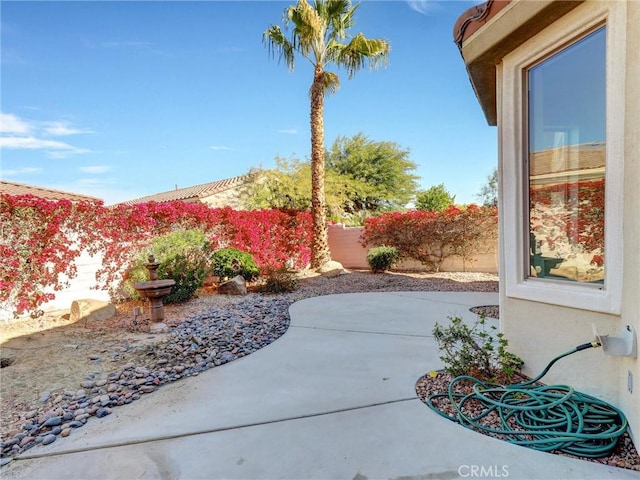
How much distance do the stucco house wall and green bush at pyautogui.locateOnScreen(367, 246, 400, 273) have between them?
26.3 feet

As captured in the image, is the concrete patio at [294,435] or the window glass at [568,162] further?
the window glass at [568,162]

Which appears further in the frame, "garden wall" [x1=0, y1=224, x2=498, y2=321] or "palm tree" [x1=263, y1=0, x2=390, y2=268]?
"palm tree" [x1=263, y1=0, x2=390, y2=268]

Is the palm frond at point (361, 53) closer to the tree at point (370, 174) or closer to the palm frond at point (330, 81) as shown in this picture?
the palm frond at point (330, 81)

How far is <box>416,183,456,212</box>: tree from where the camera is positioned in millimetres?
22734

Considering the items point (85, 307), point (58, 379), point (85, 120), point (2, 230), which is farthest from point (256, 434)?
point (85, 120)

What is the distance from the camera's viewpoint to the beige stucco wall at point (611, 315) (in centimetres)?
224

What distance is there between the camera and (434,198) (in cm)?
2294

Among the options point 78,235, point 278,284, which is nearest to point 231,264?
point 278,284

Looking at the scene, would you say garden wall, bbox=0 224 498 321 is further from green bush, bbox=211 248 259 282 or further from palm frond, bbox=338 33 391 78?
palm frond, bbox=338 33 391 78

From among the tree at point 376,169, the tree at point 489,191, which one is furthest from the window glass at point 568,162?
the tree at point 489,191

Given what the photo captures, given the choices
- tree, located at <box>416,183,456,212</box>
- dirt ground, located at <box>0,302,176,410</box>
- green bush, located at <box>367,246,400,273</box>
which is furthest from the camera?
tree, located at <box>416,183,456,212</box>

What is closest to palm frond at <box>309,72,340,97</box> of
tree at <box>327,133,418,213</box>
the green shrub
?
the green shrub

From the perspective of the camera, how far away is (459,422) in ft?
8.37

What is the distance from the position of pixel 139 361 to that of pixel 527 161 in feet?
15.9
